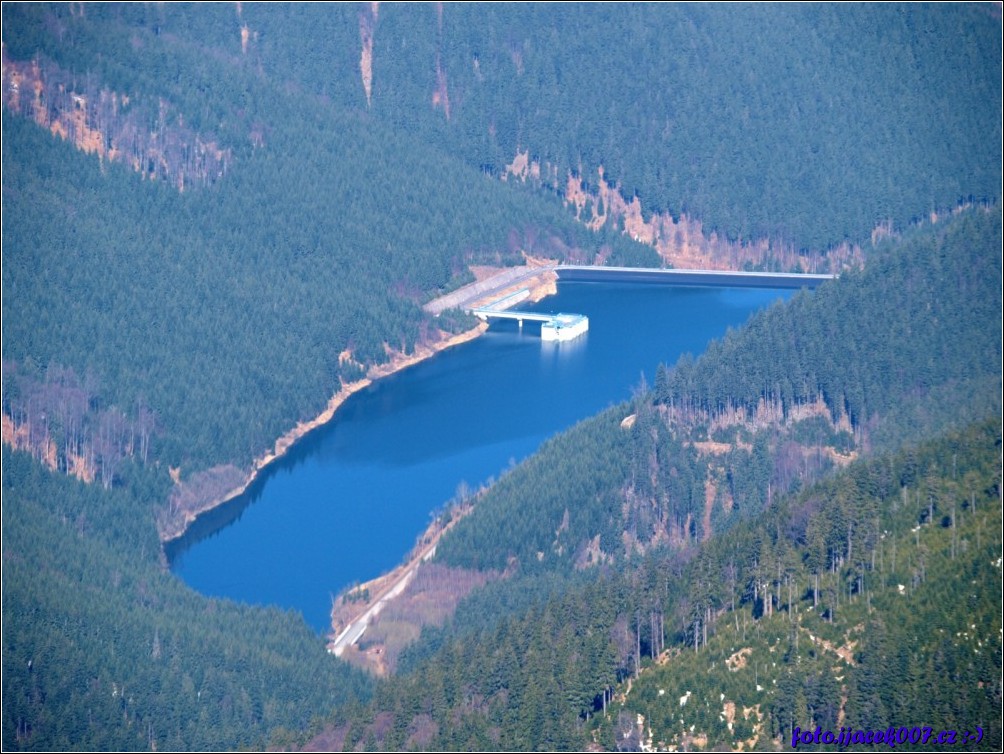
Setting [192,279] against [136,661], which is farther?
[192,279]

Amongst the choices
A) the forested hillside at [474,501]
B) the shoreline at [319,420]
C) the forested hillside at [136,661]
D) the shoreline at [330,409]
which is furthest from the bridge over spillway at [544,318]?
the forested hillside at [136,661]

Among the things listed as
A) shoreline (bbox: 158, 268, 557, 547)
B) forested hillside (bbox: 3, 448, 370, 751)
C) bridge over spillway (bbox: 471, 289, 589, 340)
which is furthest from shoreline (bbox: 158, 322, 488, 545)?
forested hillside (bbox: 3, 448, 370, 751)

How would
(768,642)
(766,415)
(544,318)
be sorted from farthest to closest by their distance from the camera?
(544,318) → (766,415) → (768,642)

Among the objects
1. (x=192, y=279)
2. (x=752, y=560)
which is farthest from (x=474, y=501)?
(x=192, y=279)

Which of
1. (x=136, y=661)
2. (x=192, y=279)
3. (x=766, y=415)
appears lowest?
(x=136, y=661)

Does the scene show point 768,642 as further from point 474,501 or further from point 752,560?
point 474,501

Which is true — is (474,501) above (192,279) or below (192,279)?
below

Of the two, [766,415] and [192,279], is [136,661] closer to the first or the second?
[766,415]

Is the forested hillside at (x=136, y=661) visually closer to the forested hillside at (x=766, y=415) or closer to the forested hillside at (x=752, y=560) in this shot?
the forested hillside at (x=752, y=560)

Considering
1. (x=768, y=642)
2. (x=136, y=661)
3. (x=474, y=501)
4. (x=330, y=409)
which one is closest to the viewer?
(x=768, y=642)
